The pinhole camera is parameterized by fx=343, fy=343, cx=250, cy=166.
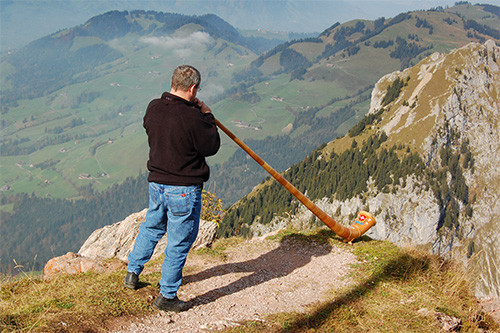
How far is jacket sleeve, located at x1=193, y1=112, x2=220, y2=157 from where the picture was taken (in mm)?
6082

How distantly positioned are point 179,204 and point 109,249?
8472mm

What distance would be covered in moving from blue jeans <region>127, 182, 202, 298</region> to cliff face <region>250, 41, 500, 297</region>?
411ft

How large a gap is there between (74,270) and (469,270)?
401 inches

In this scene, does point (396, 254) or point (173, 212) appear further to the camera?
point (396, 254)

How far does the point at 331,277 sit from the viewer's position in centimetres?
949

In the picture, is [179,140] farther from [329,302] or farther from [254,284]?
[329,302]

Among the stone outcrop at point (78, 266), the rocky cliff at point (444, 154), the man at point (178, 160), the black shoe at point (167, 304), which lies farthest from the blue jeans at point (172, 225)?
the rocky cliff at point (444, 154)

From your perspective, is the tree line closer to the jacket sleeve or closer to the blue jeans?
the blue jeans

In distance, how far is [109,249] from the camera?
13242 millimetres

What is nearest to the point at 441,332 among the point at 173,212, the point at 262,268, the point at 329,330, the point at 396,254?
the point at 329,330

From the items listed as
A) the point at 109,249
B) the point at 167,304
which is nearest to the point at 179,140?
the point at 167,304

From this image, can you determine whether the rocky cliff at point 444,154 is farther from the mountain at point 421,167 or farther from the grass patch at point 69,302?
the grass patch at point 69,302

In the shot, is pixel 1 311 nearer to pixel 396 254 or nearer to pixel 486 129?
pixel 396 254

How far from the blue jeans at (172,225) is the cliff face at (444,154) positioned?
125235 millimetres
